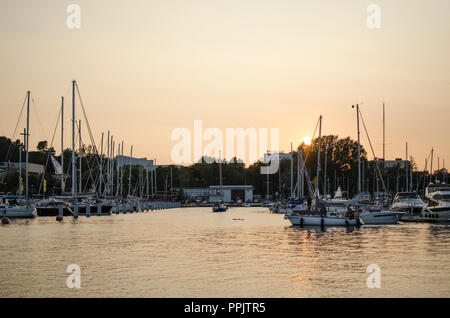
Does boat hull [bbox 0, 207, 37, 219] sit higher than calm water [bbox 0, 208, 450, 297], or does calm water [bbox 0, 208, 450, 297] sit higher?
boat hull [bbox 0, 207, 37, 219]

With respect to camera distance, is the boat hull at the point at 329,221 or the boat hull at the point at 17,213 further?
the boat hull at the point at 17,213

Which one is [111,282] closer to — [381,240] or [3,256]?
[3,256]

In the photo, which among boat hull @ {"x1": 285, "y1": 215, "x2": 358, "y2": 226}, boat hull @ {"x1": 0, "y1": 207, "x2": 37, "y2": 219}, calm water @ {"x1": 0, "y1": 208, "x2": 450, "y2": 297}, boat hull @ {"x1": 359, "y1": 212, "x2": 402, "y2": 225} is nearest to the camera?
calm water @ {"x1": 0, "y1": 208, "x2": 450, "y2": 297}

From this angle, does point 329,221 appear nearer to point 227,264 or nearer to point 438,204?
point 438,204

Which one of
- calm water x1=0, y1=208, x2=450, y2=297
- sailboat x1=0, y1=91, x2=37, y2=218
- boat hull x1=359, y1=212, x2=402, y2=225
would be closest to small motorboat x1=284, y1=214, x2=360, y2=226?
boat hull x1=359, y1=212, x2=402, y2=225

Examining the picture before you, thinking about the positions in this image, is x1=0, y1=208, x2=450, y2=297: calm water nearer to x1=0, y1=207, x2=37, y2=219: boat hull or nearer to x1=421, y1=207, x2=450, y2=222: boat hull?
x1=421, y1=207, x2=450, y2=222: boat hull

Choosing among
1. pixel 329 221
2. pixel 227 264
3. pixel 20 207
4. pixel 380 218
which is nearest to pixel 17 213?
pixel 20 207

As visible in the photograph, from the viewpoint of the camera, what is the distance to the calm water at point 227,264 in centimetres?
2948

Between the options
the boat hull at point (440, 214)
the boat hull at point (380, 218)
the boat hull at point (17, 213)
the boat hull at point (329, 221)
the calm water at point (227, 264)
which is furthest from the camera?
the boat hull at point (17, 213)

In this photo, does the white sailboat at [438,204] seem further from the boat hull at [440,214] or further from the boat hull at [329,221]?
the boat hull at [329,221]

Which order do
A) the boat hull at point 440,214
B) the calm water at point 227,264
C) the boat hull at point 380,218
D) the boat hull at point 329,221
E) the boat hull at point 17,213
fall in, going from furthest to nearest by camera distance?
the boat hull at point 17,213
the boat hull at point 440,214
the boat hull at point 380,218
the boat hull at point 329,221
the calm water at point 227,264

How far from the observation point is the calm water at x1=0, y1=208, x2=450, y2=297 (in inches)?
1161

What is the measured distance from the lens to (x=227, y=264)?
1506 inches

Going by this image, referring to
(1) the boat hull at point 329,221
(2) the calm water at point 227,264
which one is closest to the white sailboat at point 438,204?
(1) the boat hull at point 329,221
